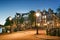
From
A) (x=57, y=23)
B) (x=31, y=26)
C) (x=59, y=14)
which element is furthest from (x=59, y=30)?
(x=31, y=26)

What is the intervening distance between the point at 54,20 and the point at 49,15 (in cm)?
103

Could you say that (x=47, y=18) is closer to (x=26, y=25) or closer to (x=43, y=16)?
(x=43, y=16)

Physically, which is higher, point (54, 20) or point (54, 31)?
point (54, 20)

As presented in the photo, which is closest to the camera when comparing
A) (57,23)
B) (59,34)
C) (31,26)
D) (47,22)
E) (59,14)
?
(59,34)

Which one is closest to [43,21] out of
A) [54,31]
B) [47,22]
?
[47,22]

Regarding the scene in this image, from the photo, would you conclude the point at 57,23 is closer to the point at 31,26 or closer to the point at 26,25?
the point at 31,26

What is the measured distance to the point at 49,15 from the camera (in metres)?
12.2

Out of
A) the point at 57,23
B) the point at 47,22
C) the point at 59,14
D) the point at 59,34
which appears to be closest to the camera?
the point at 59,34

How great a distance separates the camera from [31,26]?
48.3ft

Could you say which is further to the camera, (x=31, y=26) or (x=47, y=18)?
(x=31, y=26)

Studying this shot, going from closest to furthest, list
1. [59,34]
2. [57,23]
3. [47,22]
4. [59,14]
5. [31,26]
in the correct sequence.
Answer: [59,34], [59,14], [57,23], [47,22], [31,26]

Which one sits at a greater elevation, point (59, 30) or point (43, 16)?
point (43, 16)

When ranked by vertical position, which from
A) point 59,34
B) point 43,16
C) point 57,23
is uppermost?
point 43,16

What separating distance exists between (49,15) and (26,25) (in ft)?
14.2
